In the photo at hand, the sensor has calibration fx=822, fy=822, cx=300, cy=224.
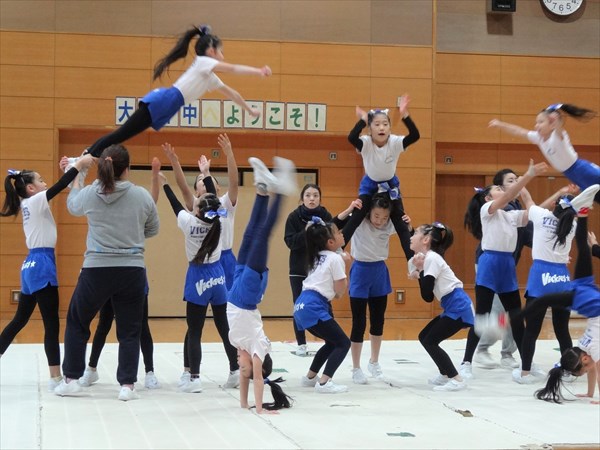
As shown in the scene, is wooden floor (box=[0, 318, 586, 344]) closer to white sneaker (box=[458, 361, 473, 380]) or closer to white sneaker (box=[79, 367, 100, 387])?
white sneaker (box=[458, 361, 473, 380])

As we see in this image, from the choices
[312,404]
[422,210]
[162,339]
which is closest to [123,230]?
[312,404]

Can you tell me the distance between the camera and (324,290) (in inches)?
267

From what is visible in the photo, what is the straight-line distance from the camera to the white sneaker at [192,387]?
266 inches

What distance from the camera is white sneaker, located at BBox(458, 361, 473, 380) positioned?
7.56 meters

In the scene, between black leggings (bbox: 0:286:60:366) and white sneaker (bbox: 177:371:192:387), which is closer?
black leggings (bbox: 0:286:60:366)

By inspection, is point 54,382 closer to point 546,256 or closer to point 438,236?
point 438,236

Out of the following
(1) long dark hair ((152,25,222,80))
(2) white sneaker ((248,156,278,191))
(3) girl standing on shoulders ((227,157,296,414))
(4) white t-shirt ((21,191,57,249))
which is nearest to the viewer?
(1) long dark hair ((152,25,222,80))

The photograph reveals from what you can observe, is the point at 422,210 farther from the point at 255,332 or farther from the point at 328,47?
the point at 255,332

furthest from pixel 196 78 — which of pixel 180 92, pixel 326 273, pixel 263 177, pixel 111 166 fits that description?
pixel 326 273

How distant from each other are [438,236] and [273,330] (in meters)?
4.86

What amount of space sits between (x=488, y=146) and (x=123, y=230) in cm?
915

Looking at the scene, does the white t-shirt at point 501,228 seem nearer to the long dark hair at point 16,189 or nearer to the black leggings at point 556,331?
the black leggings at point 556,331

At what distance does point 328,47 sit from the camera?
13.0 m

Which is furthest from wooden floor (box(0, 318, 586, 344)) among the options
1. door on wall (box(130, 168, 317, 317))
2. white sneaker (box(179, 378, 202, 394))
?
white sneaker (box(179, 378, 202, 394))
